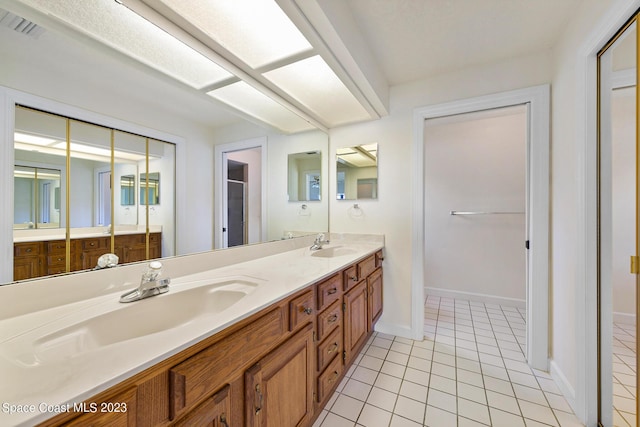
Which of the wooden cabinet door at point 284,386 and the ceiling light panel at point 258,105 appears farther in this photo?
the ceiling light panel at point 258,105

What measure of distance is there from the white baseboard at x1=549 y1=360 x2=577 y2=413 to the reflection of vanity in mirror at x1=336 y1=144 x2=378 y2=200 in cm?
172

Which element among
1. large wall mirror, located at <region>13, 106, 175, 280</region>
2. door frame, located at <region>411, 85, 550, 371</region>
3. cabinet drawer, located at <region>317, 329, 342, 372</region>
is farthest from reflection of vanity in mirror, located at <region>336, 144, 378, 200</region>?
large wall mirror, located at <region>13, 106, 175, 280</region>

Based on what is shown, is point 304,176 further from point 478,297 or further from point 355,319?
point 478,297

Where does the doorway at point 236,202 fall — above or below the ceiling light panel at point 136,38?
below

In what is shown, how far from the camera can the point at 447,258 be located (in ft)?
10.4

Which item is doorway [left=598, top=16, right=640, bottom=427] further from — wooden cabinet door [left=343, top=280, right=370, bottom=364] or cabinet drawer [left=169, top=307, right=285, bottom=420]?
cabinet drawer [left=169, top=307, right=285, bottom=420]

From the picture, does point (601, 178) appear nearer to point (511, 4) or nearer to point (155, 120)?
point (511, 4)

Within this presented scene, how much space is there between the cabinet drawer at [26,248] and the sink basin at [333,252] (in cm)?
144

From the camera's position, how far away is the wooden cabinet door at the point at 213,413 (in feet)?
2.02

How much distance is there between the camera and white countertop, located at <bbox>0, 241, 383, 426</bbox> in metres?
0.41

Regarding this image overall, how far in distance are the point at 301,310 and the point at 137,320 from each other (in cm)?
60

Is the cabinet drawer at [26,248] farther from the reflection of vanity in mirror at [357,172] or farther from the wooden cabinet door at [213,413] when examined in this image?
the reflection of vanity in mirror at [357,172]

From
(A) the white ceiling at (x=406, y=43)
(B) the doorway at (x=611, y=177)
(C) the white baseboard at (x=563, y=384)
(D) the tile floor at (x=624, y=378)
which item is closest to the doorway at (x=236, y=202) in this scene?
(A) the white ceiling at (x=406, y=43)

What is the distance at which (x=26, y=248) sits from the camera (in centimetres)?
77
